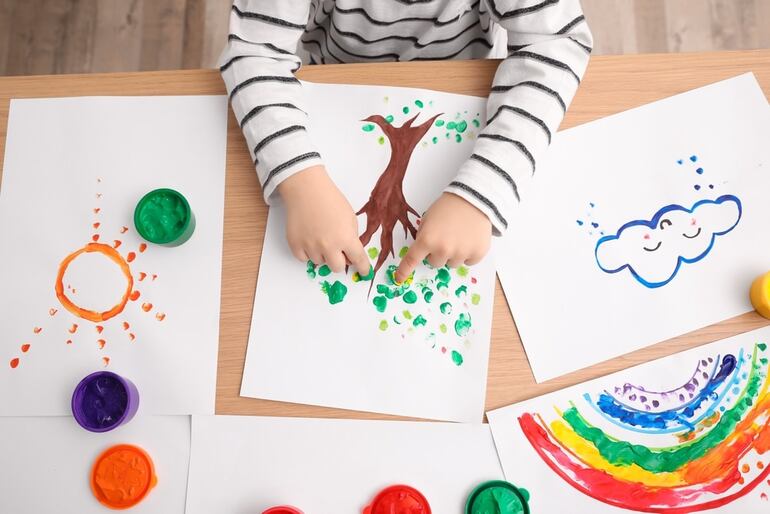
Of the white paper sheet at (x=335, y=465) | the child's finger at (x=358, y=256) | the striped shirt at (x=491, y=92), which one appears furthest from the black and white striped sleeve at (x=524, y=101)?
the white paper sheet at (x=335, y=465)

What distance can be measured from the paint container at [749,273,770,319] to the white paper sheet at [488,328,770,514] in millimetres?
32

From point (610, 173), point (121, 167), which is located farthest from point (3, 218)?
point (610, 173)

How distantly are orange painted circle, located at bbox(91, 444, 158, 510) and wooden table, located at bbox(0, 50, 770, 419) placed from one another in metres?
0.09

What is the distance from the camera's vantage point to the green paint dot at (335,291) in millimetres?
582

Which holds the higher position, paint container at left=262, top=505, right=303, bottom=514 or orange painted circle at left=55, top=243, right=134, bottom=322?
orange painted circle at left=55, top=243, right=134, bottom=322

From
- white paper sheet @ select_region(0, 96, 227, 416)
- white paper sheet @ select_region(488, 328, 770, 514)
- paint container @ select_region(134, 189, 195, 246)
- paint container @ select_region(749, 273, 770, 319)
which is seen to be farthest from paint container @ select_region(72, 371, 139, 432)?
paint container @ select_region(749, 273, 770, 319)

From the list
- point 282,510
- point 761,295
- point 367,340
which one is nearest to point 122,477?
point 282,510

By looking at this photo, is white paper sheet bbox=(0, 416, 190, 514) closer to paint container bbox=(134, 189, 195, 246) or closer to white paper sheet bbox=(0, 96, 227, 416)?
white paper sheet bbox=(0, 96, 227, 416)

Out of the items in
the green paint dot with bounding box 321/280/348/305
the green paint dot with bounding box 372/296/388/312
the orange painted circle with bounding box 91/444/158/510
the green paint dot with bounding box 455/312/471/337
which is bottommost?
the orange painted circle with bounding box 91/444/158/510

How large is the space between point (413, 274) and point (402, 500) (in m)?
0.21

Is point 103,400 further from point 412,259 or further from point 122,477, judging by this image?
point 412,259

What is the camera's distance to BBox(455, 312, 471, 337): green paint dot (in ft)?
1.88

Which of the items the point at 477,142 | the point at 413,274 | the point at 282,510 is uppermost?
the point at 477,142

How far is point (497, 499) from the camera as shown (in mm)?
542
